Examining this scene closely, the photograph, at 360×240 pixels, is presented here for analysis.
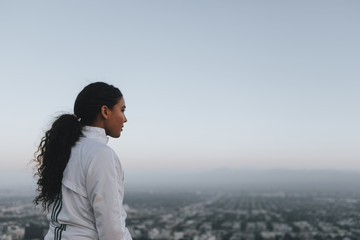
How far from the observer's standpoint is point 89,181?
67cm

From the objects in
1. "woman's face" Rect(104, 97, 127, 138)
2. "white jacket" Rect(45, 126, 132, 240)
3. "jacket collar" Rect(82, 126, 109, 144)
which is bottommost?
"white jacket" Rect(45, 126, 132, 240)

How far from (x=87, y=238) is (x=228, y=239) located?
15.2 m

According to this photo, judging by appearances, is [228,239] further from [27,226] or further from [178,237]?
[27,226]

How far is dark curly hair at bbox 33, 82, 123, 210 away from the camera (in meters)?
0.74

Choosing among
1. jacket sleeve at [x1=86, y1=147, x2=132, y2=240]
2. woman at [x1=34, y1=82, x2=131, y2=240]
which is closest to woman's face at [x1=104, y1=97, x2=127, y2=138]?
woman at [x1=34, y1=82, x2=131, y2=240]

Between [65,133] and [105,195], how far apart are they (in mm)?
201

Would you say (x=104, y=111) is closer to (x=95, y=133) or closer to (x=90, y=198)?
(x=95, y=133)

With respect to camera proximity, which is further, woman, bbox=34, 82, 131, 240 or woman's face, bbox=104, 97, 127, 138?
woman's face, bbox=104, 97, 127, 138

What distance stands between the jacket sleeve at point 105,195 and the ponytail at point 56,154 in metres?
0.10

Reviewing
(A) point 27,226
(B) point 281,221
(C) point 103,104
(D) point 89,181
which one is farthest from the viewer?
(B) point 281,221

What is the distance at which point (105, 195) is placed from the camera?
65 cm

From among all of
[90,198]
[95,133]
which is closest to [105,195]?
[90,198]

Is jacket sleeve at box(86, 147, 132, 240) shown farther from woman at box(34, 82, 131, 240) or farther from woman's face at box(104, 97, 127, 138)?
woman's face at box(104, 97, 127, 138)

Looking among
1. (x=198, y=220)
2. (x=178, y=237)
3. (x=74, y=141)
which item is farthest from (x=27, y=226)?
(x=74, y=141)
